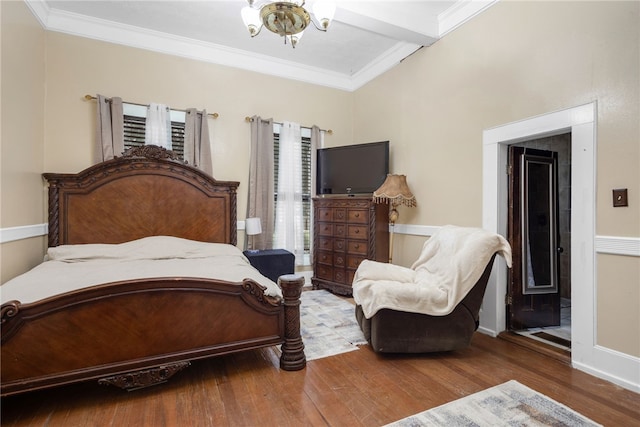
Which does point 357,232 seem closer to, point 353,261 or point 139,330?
point 353,261

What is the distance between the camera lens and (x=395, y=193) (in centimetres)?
371

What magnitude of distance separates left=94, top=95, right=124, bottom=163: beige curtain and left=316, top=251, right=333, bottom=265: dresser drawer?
283 cm

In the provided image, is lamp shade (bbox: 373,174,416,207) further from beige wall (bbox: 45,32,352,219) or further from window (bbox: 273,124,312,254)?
beige wall (bbox: 45,32,352,219)

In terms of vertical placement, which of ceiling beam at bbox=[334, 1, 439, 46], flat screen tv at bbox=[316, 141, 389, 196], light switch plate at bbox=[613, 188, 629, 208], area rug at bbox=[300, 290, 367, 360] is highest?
ceiling beam at bbox=[334, 1, 439, 46]

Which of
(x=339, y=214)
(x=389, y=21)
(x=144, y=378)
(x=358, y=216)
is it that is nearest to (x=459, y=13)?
(x=389, y=21)

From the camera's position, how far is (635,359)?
6.76ft

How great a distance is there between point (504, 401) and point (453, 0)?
3565 millimetres

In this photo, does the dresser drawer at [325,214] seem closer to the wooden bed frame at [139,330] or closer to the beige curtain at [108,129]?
the wooden bed frame at [139,330]

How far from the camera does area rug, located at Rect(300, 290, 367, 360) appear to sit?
268cm

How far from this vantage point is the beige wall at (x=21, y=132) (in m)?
2.62

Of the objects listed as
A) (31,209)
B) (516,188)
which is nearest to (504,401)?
(516,188)

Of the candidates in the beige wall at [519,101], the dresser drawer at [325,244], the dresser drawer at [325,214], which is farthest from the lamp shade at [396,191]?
the dresser drawer at [325,244]

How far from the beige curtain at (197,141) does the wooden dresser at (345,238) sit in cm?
161

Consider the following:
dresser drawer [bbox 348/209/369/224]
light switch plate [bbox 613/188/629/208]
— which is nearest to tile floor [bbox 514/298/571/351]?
light switch plate [bbox 613/188/629/208]
